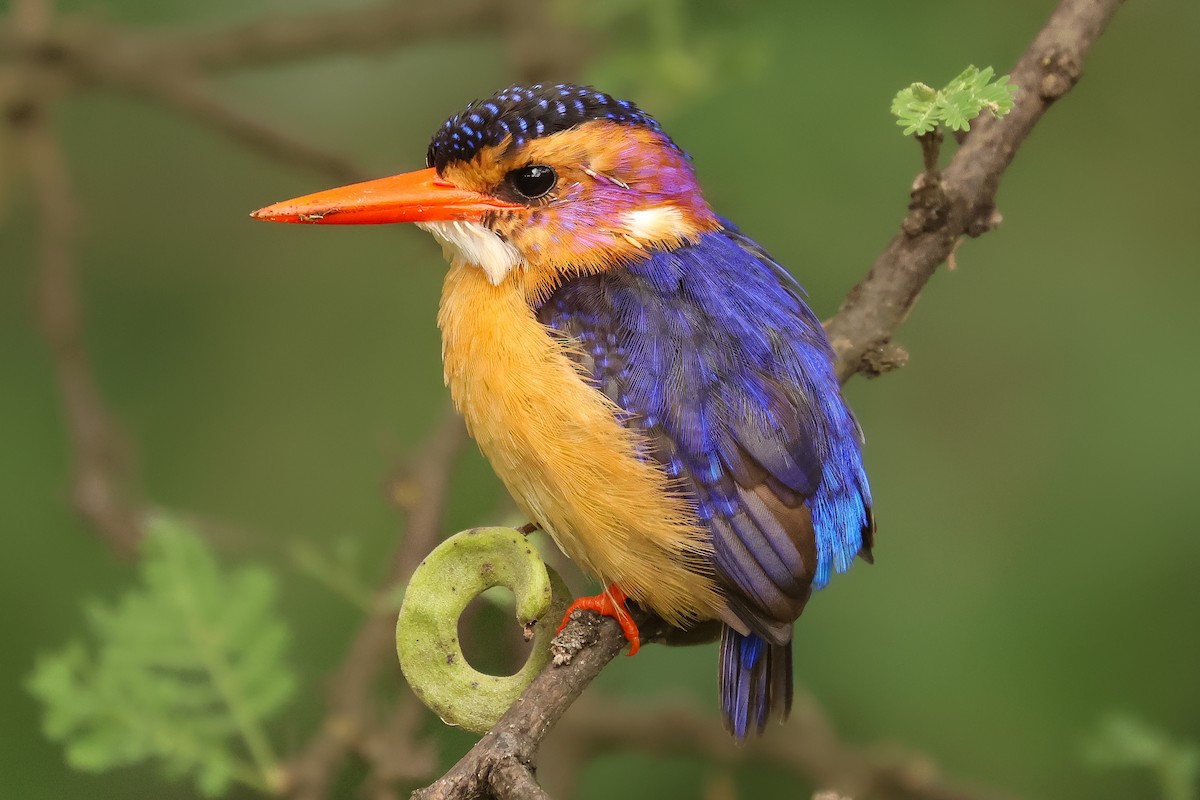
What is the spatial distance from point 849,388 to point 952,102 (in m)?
1.63

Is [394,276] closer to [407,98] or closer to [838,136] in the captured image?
[407,98]

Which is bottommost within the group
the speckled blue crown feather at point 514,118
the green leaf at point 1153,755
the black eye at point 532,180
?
the green leaf at point 1153,755

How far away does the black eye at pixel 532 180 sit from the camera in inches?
93.4

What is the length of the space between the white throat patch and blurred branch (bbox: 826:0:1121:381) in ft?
1.89

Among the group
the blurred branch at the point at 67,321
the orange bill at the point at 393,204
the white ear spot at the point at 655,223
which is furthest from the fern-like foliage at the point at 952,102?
the blurred branch at the point at 67,321

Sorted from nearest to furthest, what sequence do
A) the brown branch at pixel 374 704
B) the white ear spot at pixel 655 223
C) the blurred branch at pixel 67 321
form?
1. the white ear spot at pixel 655 223
2. the brown branch at pixel 374 704
3. the blurred branch at pixel 67 321

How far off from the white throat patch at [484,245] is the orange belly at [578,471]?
100 millimetres

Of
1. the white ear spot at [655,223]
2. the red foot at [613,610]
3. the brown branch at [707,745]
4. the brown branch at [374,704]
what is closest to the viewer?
the red foot at [613,610]

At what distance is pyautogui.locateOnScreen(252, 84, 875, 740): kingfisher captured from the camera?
2.20 metres

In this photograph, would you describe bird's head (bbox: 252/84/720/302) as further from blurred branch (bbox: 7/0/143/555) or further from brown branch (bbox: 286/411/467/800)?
blurred branch (bbox: 7/0/143/555)

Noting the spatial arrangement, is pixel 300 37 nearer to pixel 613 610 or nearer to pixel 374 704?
pixel 374 704

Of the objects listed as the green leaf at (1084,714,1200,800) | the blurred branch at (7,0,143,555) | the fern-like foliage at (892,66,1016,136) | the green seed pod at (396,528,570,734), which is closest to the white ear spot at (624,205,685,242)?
the fern-like foliage at (892,66,1016,136)

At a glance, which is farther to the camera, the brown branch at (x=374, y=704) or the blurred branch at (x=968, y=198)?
the brown branch at (x=374, y=704)

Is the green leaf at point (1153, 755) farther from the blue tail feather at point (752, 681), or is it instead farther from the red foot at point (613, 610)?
the red foot at point (613, 610)
